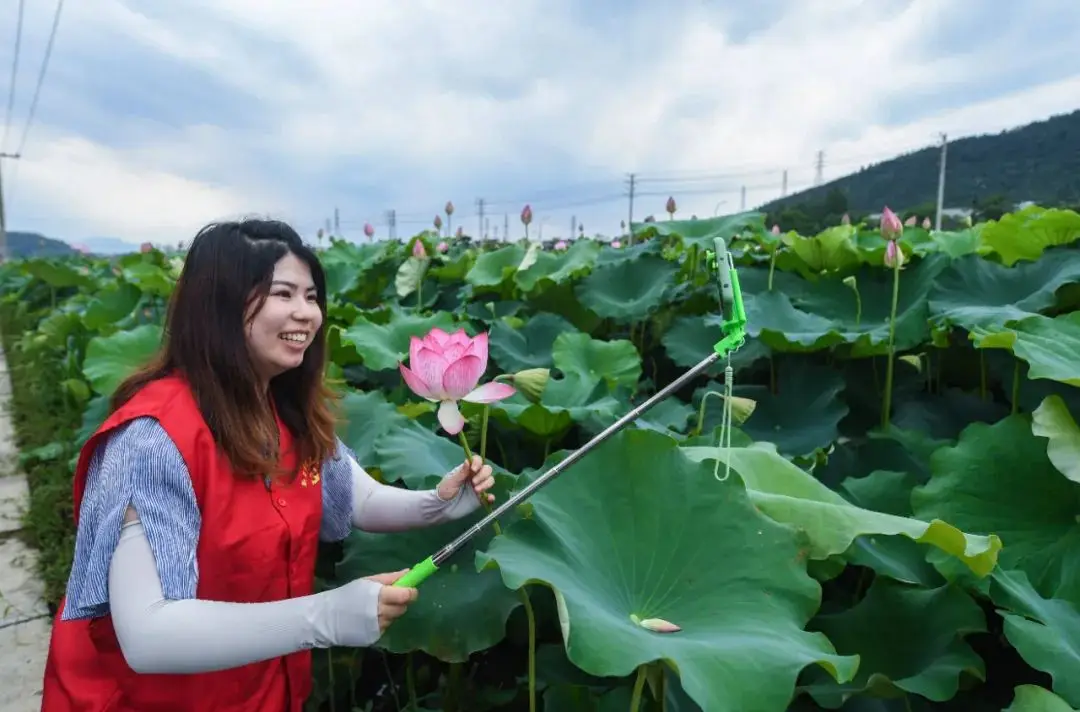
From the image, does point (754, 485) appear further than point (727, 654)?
Yes

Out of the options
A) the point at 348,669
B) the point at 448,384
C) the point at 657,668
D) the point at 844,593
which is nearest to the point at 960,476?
the point at 844,593

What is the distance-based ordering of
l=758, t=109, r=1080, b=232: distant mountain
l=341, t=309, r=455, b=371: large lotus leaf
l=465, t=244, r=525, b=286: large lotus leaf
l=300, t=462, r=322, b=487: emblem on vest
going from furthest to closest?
1. l=758, t=109, r=1080, b=232: distant mountain
2. l=465, t=244, r=525, b=286: large lotus leaf
3. l=341, t=309, r=455, b=371: large lotus leaf
4. l=300, t=462, r=322, b=487: emblem on vest

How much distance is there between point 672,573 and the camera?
93 cm

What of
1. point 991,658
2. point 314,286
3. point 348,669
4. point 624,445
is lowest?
point 348,669

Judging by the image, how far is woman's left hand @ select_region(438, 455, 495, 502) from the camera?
1.05 metres

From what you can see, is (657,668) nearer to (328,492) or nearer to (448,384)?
(448,384)

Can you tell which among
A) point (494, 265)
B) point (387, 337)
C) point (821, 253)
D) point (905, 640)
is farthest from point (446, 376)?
point (494, 265)

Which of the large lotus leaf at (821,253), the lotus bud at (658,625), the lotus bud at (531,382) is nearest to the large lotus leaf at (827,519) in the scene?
the lotus bud at (658,625)

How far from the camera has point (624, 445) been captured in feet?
3.36

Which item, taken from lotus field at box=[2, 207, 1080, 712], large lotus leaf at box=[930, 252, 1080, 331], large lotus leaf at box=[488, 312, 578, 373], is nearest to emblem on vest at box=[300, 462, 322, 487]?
lotus field at box=[2, 207, 1080, 712]

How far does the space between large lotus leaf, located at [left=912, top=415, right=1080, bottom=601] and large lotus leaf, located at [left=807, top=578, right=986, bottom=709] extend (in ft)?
0.60

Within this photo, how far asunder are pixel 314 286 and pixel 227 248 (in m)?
0.13

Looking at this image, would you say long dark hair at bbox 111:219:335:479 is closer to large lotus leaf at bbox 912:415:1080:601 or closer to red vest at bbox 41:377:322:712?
red vest at bbox 41:377:322:712

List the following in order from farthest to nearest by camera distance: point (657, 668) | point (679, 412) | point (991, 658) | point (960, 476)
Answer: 1. point (679, 412)
2. point (960, 476)
3. point (991, 658)
4. point (657, 668)
